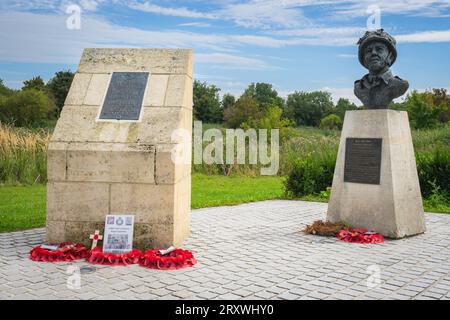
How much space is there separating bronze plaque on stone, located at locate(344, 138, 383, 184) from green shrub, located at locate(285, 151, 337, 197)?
171 inches

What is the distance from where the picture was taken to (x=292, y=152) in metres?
16.7

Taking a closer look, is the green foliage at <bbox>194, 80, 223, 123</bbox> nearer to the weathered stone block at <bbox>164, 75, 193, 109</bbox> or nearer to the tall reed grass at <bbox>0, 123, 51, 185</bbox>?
the tall reed grass at <bbox>0, 123, 51, 185</bbox>

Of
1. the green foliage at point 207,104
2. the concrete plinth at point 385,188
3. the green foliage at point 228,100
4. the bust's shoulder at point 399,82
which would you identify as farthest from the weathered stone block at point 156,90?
the green foliage at point 228,100

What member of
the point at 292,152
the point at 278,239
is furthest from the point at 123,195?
the point at 292,152

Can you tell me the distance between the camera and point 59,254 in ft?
18.4

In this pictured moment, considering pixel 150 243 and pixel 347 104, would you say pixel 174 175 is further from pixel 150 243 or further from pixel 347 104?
pixel 347 104

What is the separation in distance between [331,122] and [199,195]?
28.1 meters

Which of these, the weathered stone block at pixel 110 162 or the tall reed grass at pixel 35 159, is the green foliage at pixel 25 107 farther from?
the weathered stone block at pixel 110 162

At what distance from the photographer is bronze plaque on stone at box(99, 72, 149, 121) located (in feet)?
20.7

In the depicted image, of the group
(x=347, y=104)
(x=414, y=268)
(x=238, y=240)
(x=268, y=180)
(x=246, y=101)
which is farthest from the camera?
(x=347, y=104)

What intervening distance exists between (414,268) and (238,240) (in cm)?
235

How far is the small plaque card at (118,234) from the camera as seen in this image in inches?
227

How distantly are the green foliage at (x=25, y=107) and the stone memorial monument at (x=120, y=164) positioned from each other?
19.5 metres

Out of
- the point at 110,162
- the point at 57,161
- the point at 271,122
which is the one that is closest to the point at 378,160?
the point at 110,162
